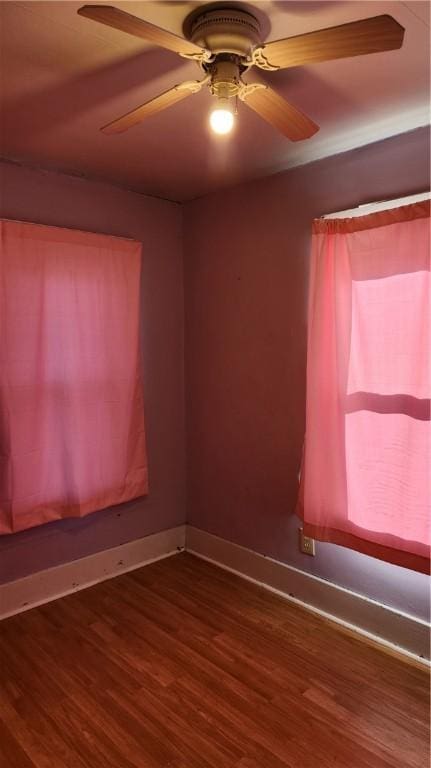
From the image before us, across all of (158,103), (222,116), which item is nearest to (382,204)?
(222,116)

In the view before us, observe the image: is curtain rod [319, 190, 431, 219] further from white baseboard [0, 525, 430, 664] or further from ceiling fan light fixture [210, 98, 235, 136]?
white baseboard [0, 525, 430, 664]

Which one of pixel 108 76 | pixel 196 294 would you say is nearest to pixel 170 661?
pixel 196 294

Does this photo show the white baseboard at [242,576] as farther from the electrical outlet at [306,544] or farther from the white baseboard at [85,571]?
the electrical outlet at [306,544]

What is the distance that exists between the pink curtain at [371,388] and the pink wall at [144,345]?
112 cm

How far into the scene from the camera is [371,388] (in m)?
2.18

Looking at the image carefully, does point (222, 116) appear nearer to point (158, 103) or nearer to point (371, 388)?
point (158, 103)

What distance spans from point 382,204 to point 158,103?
1179mm

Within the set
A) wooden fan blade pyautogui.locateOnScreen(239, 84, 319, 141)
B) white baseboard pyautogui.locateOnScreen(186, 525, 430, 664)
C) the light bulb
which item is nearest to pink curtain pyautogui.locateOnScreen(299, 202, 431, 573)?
white baseboard pyautogui.locateOnScreen(186, 525, 430, 664)

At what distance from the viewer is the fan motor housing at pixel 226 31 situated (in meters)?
1.31

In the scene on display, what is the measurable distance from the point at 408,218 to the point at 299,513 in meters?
1.43

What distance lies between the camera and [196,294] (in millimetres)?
3180

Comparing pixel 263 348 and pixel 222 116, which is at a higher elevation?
pixel 222 116

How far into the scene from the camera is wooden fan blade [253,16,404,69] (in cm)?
106

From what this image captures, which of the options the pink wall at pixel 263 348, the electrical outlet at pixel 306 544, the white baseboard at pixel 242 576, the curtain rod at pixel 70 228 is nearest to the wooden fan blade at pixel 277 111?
the pink wall at pixel 263 348
